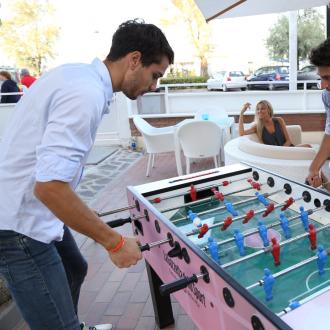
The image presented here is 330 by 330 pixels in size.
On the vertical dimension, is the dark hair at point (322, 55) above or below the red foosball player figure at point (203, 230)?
above

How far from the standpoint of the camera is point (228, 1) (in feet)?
10.2

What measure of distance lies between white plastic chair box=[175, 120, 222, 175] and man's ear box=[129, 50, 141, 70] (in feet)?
11.7

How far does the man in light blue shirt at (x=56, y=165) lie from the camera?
43.9 inches

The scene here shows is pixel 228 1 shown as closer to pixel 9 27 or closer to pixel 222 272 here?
pixel 222 272

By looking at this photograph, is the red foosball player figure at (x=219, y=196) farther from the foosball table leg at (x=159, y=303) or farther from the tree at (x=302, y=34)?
the tree at (x=302, y=34)

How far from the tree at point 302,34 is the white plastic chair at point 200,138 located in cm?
956

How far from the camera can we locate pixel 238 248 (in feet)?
5.06

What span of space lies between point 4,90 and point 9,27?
13501 mm

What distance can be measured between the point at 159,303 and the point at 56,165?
1.41 m

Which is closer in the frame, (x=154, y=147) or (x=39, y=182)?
(x=39, y=182)

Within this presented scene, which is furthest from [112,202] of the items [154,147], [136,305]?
[136,305]

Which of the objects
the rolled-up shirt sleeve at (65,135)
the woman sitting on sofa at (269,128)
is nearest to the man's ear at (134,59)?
the rolled-up shirt sleeve at (65,135)

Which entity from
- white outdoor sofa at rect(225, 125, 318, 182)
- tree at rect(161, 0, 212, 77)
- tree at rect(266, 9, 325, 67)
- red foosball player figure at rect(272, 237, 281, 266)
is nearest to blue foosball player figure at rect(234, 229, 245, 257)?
red foosball player figure at rect(272, 237, 281, 266)

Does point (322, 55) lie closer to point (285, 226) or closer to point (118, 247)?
point (285, 226)
